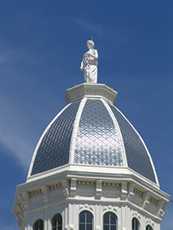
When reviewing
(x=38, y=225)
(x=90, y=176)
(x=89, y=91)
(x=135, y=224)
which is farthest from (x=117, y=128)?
(x=38, y=225)

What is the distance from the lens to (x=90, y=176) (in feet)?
212

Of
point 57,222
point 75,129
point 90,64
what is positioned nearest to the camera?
point 57,222

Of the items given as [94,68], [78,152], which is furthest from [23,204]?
[94,68]

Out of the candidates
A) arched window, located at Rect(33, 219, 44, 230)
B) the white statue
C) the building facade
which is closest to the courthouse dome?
the building facade

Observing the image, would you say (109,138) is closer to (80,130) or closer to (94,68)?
(80,130)

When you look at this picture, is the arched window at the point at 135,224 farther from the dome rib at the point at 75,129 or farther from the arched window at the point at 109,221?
the dome rib at the point at 75,129

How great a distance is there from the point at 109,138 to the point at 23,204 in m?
5.93

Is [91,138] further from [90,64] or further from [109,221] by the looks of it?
[90,64]

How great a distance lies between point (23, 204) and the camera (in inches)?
2633

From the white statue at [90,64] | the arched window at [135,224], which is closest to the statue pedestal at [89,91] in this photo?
the white statue at [90,64]

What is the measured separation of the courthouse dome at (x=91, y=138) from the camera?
6631cm

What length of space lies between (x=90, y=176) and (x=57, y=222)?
9.90ft

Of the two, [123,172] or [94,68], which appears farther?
[94,68]

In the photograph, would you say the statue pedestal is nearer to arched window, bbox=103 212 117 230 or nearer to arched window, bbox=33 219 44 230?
arched window, bbox=33 219 44 230
